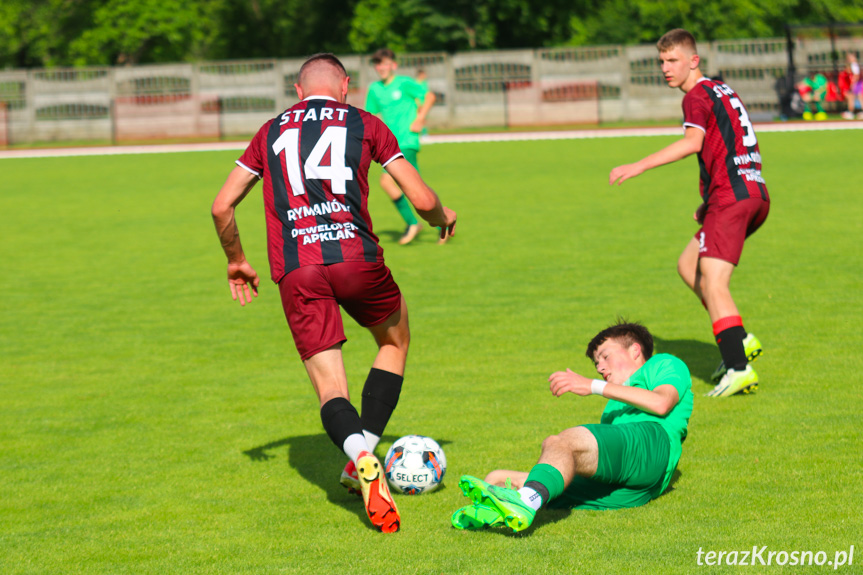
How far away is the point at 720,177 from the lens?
6590mm

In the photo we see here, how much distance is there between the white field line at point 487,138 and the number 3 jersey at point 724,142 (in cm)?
2271

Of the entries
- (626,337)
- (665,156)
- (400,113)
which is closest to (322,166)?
(626,337)

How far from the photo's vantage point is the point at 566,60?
38969mm

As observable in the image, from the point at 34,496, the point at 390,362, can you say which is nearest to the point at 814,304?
the point at 390,362

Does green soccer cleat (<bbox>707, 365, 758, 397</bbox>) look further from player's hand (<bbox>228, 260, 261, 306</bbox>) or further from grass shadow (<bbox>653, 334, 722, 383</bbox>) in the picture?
player's hand (<bbox>228, 260, 261, 306</bbox>)

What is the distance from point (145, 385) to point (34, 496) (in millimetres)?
2106

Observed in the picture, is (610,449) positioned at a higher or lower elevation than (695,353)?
higher

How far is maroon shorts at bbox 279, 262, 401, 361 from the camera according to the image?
15.0 ft

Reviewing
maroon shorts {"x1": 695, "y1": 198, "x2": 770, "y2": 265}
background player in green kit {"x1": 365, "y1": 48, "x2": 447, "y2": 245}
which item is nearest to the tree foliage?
background player in green kit {"x1": 365, "y1": 48, "x2": 447, "y2": 245}

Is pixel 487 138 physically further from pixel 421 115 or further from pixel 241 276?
pixel 241 276

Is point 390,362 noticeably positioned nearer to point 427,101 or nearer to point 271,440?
point 271,440

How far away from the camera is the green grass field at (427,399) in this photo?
4168mm

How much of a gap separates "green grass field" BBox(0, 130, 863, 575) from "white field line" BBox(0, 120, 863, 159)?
1534 centimetres

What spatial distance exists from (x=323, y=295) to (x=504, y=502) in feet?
4.35
